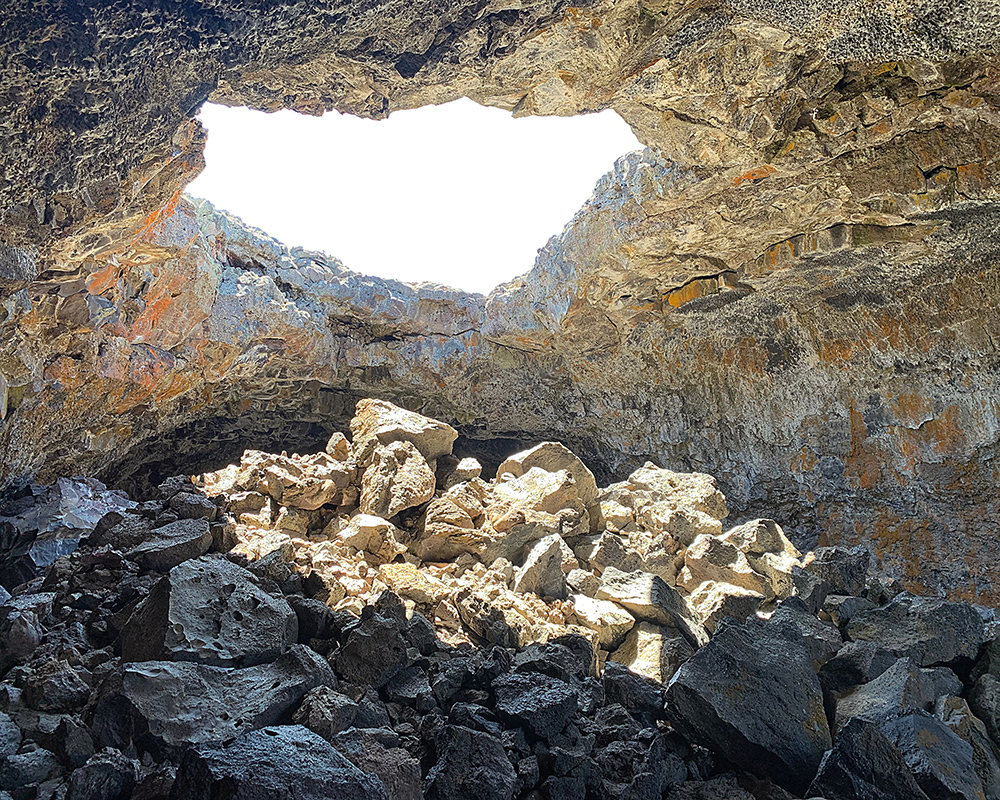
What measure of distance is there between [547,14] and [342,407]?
632 centimetres

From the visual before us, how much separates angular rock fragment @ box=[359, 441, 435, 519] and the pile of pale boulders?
0.01 m

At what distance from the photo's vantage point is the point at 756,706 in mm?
2688

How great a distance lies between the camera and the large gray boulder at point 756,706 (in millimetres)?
2551

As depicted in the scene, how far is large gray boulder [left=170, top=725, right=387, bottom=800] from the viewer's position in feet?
5.95

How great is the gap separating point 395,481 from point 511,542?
119 centimetres

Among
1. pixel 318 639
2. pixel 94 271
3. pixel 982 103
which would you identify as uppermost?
pixel 982 103

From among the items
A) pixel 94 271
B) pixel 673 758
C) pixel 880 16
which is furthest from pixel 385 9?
pixel 673 758

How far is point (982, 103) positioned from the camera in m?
4.12

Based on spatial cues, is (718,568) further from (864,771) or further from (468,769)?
(468,769)

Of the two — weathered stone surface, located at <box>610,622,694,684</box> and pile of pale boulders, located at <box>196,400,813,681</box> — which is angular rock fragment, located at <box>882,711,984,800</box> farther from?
pile of pale boulders, located at <box>196,400,813,681</box>

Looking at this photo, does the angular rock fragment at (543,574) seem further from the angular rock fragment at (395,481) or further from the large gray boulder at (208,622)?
the large gray boulder at (208,622)

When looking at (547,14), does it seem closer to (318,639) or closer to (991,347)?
(318,639)

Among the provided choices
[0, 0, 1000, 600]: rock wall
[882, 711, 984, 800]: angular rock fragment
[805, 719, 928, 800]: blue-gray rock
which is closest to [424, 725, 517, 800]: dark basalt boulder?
[805, 719, 928, 800]: blue-gray rock

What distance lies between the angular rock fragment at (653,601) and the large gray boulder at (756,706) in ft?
4.40
